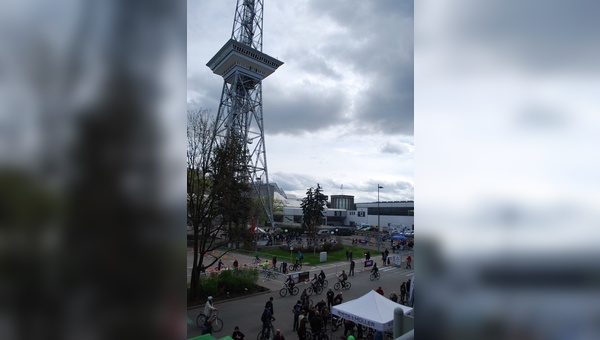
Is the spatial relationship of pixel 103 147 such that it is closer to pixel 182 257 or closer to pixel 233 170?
pixel 182 257

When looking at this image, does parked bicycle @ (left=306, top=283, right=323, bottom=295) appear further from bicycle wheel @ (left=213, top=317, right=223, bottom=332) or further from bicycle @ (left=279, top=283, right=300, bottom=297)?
bicycle wheel @ (left=213, top=317, right=223, bottom=332)

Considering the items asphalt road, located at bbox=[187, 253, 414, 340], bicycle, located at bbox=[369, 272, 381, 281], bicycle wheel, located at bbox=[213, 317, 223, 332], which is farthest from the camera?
bicycle, located at bbox=[369, 272, 381, 281]

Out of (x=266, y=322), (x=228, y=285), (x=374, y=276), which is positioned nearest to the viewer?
(x=266, y=322)

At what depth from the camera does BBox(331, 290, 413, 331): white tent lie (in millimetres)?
11250

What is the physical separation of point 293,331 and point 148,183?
1371 cm

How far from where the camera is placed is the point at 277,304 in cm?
1750

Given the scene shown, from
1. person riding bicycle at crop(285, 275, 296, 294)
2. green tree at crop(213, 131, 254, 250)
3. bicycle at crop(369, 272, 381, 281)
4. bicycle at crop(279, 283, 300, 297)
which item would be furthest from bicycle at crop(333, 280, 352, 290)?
green tree at crop(213, 131, 254, 250)

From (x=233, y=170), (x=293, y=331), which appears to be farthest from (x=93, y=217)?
(x=233, y=170)

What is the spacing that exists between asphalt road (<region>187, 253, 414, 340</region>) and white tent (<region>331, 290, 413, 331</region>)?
2.24 metres

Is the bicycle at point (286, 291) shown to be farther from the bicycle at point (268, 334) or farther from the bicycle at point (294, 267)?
the bicycle at point (294, 267)

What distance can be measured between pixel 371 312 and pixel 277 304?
698 cm

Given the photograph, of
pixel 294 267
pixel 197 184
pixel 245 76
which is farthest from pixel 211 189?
pixel 245 76

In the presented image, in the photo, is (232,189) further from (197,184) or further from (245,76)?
(245,76)

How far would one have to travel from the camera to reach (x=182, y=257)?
5.41ft
